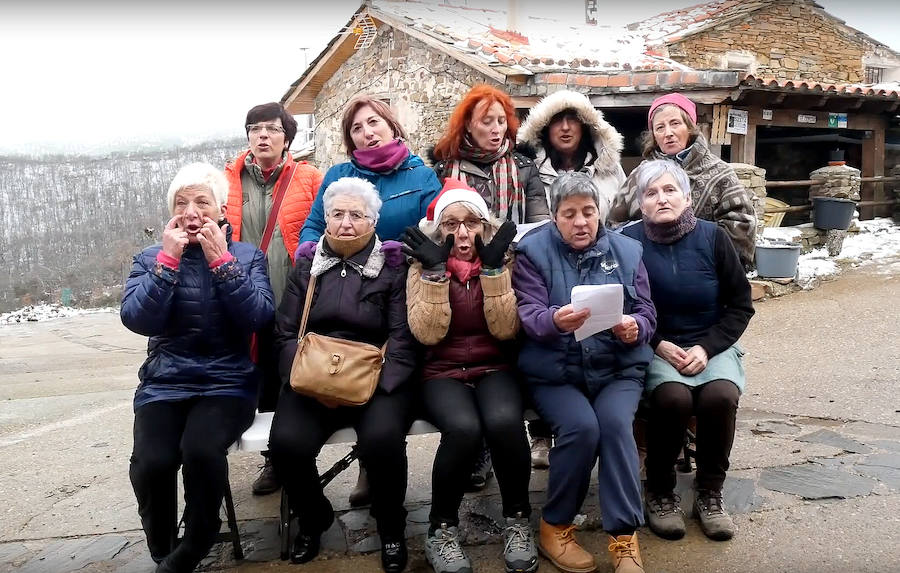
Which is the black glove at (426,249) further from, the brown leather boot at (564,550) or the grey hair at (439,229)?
the brown leather boot at (564,550)

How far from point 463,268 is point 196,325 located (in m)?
1.14

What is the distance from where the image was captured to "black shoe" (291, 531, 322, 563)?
2842 millimetres

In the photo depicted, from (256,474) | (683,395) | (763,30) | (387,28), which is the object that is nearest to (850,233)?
(763,30)

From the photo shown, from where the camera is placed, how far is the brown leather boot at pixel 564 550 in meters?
2.69

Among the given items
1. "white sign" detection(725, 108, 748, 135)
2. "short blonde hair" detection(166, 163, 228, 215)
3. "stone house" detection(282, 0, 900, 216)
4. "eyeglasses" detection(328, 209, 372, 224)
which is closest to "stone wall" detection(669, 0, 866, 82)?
"stone house" detection(282, 0, 900, 216)

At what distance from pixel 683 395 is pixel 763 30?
47.3 feet

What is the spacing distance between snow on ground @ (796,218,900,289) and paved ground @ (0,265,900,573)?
2.63 meters

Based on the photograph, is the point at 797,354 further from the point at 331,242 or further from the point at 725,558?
the point at 331,242

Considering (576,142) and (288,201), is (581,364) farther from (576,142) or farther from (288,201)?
(288,201)

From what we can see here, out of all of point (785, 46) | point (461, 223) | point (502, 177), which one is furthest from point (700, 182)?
point (785, 46)

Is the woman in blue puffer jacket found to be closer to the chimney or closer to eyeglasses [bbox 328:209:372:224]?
eyeglasses [bbox 328:209:372:224]

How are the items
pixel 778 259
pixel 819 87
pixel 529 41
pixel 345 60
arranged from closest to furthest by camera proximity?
1. pixel 778 259
2. pixel 819 87
3. pixel 529 41
4. pixel 345 60

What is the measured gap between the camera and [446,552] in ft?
8.91

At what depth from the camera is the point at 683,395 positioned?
9.61 ft
